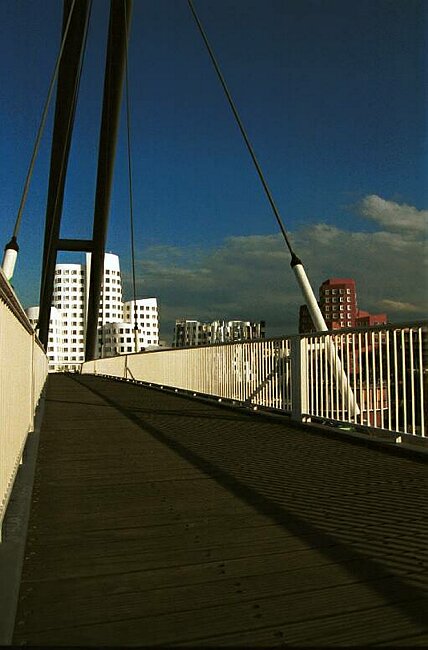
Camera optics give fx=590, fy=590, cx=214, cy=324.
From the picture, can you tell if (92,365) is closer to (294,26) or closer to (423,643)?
(294,26)

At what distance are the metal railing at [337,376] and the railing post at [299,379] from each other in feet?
0.04

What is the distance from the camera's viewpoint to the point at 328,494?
10.9 feet

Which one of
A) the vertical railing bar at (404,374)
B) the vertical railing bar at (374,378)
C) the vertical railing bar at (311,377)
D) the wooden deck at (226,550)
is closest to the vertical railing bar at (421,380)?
the vertical railing bar at (404,374)

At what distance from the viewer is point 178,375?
11.7 meters

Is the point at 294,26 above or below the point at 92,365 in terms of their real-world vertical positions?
above

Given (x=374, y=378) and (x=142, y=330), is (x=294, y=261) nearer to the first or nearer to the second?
(x=374, y=378)

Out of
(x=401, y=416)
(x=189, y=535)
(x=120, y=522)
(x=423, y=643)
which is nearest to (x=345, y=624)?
(x=423, y=643)

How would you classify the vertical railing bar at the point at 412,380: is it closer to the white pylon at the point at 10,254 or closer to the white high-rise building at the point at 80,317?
the white pylon at the point at 10,254

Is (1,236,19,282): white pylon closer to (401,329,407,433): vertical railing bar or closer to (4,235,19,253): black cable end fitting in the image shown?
(4,235,19,253): black cable end fitting

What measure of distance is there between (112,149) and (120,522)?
62.7 ft

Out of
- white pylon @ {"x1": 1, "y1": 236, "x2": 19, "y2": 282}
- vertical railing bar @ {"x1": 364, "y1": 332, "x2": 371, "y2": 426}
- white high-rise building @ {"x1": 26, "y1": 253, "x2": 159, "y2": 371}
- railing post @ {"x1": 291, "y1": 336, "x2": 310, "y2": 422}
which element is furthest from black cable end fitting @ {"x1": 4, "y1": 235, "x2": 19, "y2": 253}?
white high-rise building @ {"x1": 26, "y1": 253, "x2": 159, "y2": 371}

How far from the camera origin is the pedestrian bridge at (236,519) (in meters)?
1.75

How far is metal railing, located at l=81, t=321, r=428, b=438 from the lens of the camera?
4.60 metres

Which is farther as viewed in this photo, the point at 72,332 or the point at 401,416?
the point at 72,332
